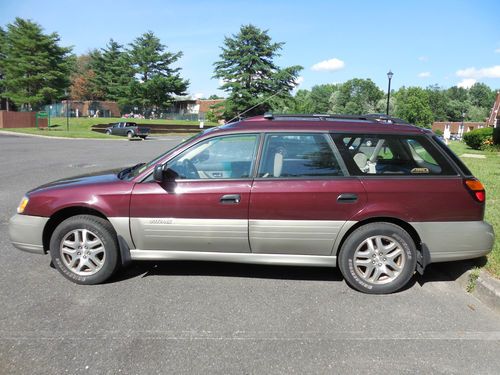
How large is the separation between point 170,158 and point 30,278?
1907 millimetres

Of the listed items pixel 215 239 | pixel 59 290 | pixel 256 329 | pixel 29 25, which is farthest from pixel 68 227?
pixel 29 25

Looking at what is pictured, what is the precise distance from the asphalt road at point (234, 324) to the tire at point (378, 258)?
149 mm

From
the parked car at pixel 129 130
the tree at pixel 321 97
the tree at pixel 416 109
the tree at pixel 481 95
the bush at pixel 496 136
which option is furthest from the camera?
the tree at pixel 481 95

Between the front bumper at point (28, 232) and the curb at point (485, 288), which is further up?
the front bumper at point (28, 232)

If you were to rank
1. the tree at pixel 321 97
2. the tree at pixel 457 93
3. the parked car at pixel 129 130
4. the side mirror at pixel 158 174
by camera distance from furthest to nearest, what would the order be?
the tree at pixel 457 93
the tree at pixel 321 97
the parked car at pixel 129 130
the side mirror at pixel 158 174

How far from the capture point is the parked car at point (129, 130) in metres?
37.7

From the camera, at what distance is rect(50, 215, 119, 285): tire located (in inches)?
159

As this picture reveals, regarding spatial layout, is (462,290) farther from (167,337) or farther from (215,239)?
(167,337)

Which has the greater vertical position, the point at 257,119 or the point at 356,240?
the point at 257,119

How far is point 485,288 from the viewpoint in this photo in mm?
3865

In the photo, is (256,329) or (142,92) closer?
(256,329)

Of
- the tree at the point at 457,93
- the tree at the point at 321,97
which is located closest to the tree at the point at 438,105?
the tree at the point at 457,93

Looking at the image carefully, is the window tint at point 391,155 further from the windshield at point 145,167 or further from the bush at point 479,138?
the bush at point 479,138

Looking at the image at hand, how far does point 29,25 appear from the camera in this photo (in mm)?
47344
